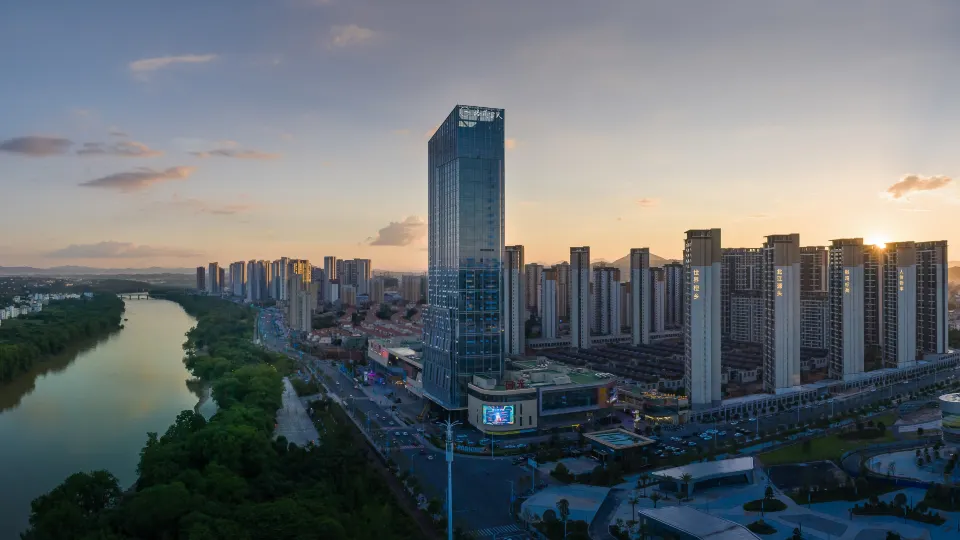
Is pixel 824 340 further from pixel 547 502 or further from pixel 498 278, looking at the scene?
pixel 547 502

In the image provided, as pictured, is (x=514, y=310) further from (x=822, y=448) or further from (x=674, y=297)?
(x=822, y=448)

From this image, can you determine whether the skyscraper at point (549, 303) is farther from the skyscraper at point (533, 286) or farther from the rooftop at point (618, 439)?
the rooftop at point (618, 439)

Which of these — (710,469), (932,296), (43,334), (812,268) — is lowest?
(710,469)

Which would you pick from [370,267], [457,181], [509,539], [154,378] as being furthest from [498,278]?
[370,267]

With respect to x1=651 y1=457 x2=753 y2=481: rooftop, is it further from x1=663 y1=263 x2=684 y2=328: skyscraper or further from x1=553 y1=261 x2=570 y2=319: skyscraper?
x1=553 y1=261 x2=570 y2=319: skyscraper

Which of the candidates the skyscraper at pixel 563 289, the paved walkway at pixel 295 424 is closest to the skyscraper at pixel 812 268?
the skyscraper at pixel 563 289

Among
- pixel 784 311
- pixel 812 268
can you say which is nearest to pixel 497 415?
pixel 784 311
